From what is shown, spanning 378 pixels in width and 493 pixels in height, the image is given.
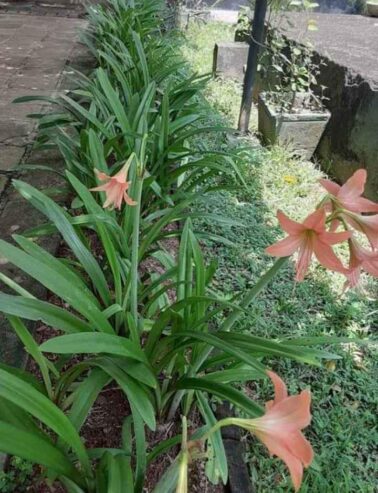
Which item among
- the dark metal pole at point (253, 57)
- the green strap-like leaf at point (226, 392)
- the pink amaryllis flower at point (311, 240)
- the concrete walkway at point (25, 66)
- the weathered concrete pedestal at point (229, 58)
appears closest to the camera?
the pink amaryllis flower at point (311, 240)

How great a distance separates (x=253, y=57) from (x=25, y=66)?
72.6 inches

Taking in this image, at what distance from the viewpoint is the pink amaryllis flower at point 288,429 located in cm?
54

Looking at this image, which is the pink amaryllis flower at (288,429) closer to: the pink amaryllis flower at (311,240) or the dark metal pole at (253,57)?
the pink amaryllis flower at (311,240)

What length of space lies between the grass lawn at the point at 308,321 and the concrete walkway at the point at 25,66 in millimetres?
1044

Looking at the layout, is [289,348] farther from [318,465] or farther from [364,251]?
[318,465]

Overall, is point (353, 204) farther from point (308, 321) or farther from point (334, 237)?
point (308, 321)

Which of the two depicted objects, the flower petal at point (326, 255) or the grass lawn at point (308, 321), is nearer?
the flower petal at point (326, 255)

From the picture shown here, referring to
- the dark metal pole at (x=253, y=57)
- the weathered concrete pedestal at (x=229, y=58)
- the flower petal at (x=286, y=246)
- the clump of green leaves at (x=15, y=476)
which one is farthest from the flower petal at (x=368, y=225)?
the weathered concrete pedestal at (x=229, y=58)

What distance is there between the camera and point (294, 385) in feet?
5.42

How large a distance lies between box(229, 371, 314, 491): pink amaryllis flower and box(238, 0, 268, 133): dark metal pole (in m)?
3.32

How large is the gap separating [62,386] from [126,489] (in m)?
0.38

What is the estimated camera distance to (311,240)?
2.21 feet

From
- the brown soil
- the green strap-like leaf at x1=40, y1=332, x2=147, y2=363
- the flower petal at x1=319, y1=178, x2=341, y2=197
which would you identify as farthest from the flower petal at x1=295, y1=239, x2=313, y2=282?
the brown soil

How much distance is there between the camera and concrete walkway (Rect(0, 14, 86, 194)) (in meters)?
2.57
